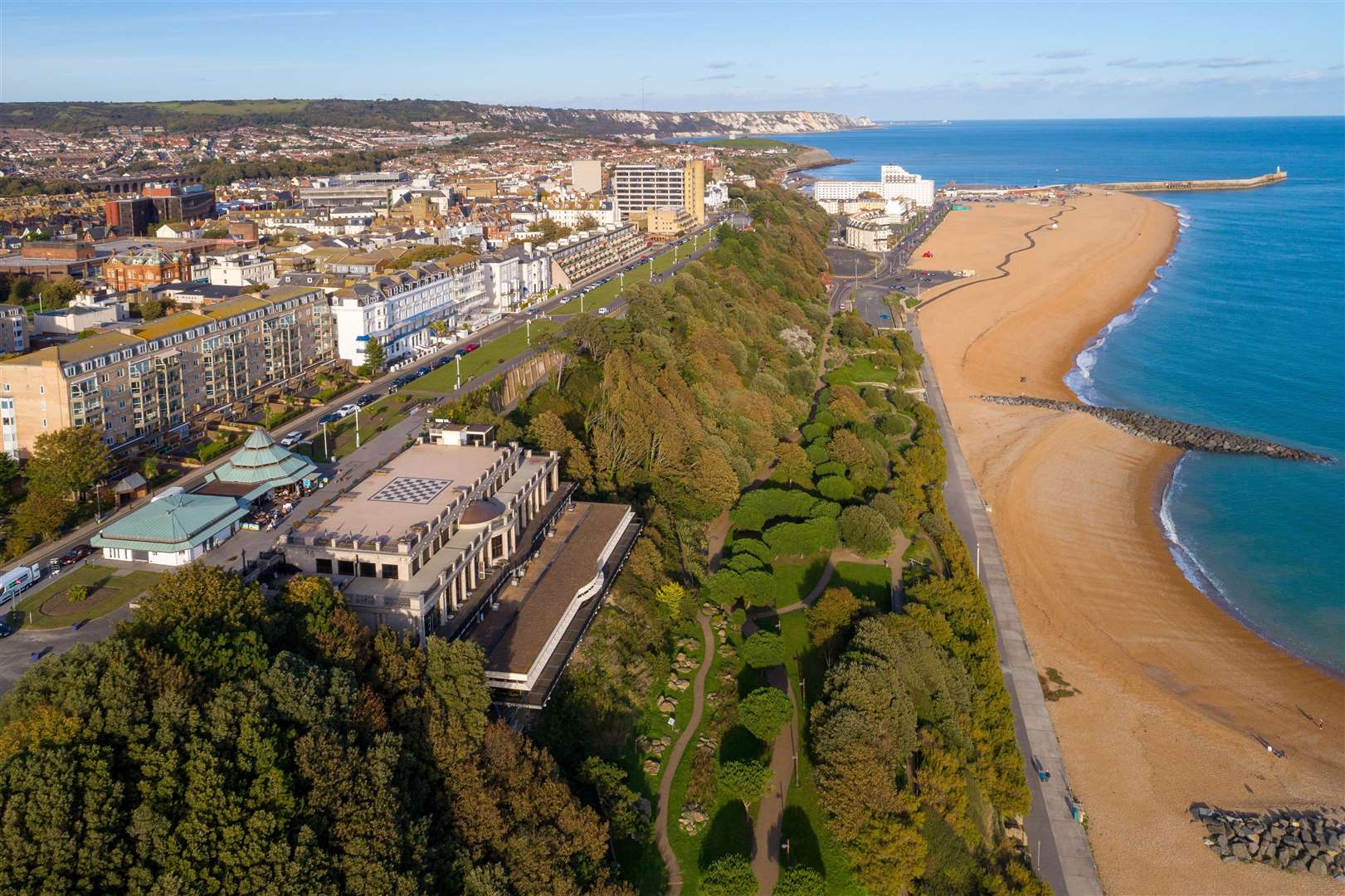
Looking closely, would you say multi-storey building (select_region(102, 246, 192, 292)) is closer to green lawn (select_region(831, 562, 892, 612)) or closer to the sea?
green lawn (select_region(831, 562, 892, 612))

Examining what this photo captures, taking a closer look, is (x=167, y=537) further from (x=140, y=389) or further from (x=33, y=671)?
(x=140, y=389)

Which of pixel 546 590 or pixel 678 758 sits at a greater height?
pixel 546 590

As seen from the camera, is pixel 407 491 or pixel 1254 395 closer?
pixel 407 491

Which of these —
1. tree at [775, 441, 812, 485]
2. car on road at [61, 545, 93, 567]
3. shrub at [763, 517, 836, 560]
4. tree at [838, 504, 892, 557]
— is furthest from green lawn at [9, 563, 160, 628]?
tree at [775, 441, 812, 485]

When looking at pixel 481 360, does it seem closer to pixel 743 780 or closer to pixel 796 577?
pixel 796 577

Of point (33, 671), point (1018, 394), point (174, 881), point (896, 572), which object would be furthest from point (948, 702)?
point (1018, 394)

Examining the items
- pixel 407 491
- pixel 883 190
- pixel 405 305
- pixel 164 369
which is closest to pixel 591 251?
pixel 405 305
